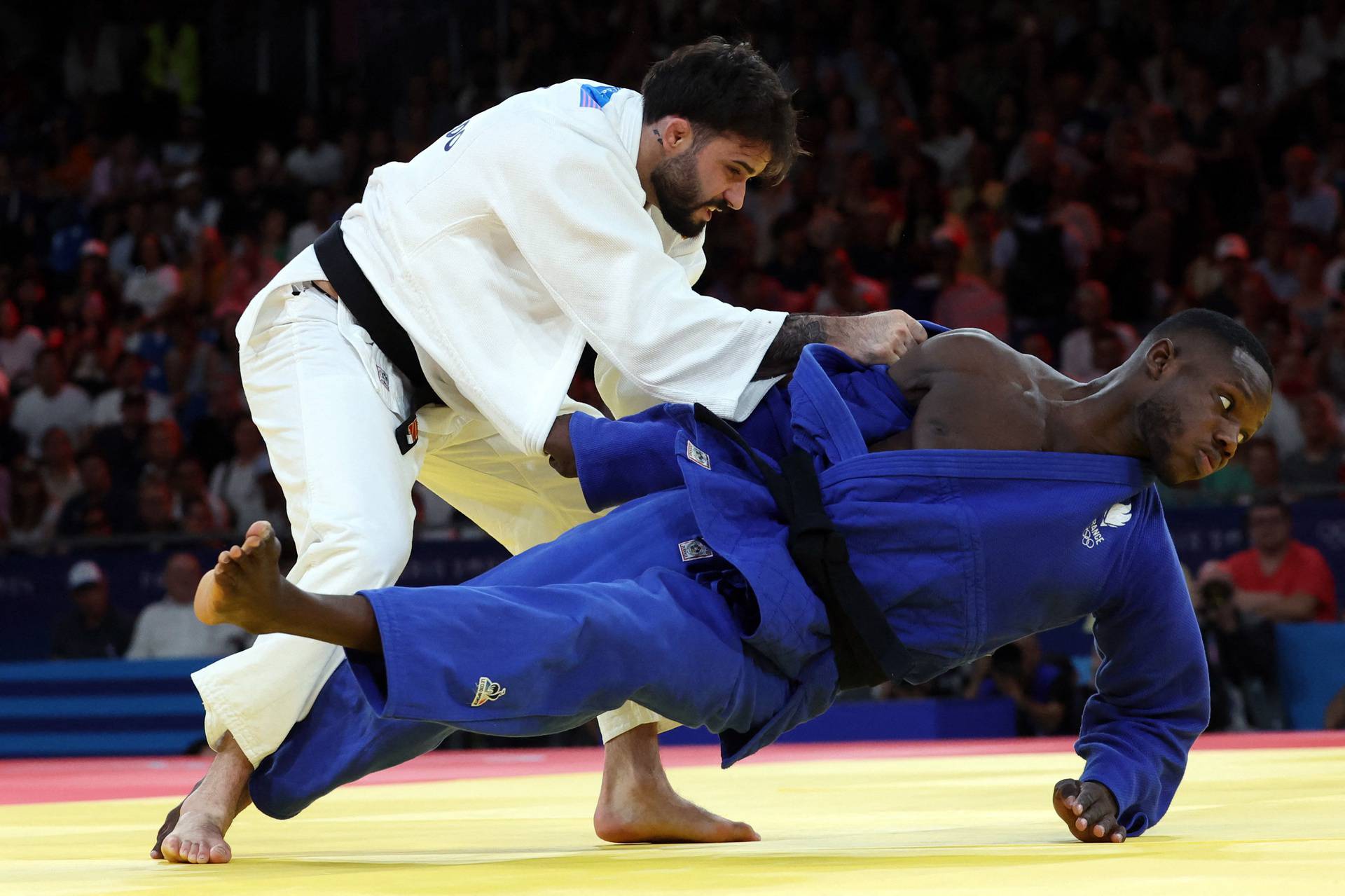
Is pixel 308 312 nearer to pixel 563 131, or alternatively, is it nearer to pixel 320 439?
pixel 320 439

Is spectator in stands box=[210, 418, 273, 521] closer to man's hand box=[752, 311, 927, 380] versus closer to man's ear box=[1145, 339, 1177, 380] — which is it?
man's hand box=[752, 311, 927, 380]

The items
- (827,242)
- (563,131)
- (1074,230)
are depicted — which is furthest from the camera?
(827,242)

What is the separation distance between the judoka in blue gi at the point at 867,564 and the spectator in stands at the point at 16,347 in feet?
25.6

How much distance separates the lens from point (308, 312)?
2527mm

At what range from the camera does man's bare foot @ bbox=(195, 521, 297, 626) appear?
1.69 metres

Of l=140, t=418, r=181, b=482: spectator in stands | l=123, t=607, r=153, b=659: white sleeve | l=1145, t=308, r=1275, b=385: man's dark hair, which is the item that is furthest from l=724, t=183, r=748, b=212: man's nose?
l=140, t=418, r=181, b=482: spectator in stands

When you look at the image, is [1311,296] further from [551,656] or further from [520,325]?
[551,656]

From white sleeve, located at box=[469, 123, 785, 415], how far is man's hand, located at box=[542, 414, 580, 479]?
0.13m

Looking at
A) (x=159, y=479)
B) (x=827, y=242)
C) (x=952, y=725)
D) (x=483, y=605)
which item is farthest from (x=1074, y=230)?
(x=483, y=605)

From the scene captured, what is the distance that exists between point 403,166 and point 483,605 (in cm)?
105

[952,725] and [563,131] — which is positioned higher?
[563,131]

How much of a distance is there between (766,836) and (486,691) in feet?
2.53

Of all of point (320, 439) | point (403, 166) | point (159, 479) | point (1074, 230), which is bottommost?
point (159, 479)

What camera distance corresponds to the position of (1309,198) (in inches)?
290
